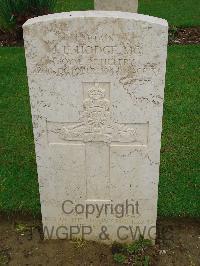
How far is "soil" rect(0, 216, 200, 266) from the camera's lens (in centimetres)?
372

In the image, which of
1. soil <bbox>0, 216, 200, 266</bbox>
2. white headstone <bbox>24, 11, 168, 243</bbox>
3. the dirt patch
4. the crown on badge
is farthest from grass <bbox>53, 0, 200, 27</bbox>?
the crown on badge

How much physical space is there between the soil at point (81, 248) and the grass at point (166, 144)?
0.18m

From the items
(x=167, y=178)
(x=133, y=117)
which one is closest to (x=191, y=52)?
(x=167, y=178)

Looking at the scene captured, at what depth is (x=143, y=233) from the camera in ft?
12.6

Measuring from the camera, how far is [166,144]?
215 inches

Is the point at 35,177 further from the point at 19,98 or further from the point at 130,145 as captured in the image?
the point at 19,98

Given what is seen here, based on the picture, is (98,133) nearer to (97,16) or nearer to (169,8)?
(97,16)

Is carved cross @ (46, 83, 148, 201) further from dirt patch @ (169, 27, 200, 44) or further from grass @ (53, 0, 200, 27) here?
grass @ (53, 0, 200, 27)

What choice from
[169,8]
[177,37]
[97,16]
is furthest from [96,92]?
[169,8]

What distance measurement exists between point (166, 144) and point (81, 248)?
2.11 metres

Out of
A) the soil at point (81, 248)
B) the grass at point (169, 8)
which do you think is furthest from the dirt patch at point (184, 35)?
the soil at point (81, 248)

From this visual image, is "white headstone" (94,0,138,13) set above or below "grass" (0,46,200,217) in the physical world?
above

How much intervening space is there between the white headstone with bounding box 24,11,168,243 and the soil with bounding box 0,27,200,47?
6490 mm

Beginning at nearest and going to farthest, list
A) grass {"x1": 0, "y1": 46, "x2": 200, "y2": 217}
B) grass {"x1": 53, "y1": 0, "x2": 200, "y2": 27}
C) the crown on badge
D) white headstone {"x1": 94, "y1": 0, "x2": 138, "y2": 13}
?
the crown on badge < grass {"x1": 0, "y1": 46, "x2": 200, "y2": 217} < white headstone {"x1": 94, "y1": 0, "x2": 138, "y2": 13} < grass {"x1": 53, "y1": 0, "x2": 200, "y2": 27}
